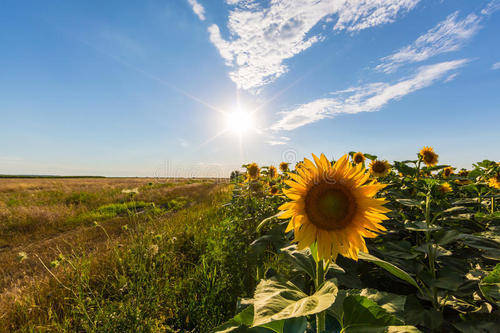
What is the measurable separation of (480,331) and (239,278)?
6.95 ft

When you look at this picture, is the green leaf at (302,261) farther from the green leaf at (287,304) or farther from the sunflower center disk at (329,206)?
the green leaf at (287,304)

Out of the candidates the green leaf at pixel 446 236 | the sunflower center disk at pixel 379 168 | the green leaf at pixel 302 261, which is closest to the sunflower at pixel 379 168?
the sunflower center disk at pixel 379 168

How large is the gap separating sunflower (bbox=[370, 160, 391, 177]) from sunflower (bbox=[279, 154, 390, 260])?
350 centimetres

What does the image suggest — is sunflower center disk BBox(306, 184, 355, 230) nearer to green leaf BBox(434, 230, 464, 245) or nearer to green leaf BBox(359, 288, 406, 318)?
green leaf BBox(359, 288, 406, 318)

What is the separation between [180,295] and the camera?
269 centimetres

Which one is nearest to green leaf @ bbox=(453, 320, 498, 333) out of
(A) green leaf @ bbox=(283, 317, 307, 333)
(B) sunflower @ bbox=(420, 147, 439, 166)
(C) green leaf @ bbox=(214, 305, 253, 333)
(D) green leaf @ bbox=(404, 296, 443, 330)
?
(D) green leaf @ bbox=(404, 296, 443, 330)

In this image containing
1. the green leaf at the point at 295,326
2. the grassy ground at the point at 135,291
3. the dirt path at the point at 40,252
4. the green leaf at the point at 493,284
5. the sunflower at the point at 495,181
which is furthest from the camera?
the dirt path at the point at 40,252

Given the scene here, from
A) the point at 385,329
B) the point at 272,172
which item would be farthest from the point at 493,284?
the point at 272,172


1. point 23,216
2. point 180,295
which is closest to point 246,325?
point 180,295

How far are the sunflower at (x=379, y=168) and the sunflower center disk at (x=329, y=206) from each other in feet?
11.7

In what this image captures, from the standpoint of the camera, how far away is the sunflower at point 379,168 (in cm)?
439

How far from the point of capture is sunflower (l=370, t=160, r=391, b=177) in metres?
4.39

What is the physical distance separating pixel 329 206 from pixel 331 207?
1 centimetres

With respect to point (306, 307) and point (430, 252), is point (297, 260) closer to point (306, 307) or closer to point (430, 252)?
point (306, 307)
